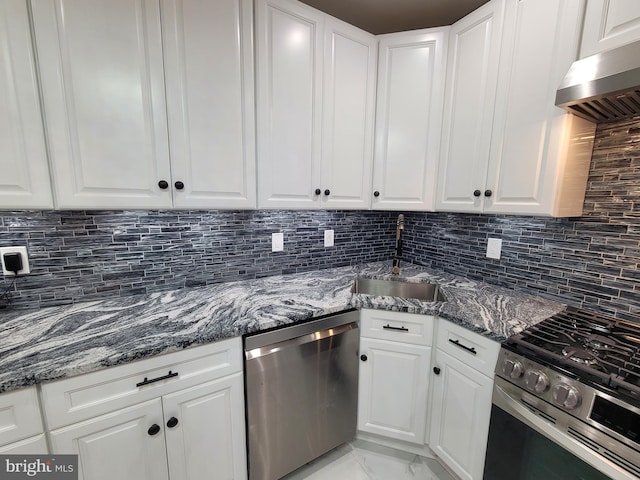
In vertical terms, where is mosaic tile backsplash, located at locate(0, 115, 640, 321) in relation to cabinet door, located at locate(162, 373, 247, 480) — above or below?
above

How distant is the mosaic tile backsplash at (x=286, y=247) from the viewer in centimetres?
116

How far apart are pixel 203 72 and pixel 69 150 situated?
604 millimetres

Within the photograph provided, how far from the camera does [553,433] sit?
0.90 m

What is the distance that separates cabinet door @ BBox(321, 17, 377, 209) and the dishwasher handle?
0.71 meters

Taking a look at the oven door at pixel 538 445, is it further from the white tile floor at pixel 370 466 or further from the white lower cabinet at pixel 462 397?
the white tile floor at pixel 370 466

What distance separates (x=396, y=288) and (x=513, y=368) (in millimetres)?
866

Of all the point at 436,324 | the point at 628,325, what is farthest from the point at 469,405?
the point at 628,325

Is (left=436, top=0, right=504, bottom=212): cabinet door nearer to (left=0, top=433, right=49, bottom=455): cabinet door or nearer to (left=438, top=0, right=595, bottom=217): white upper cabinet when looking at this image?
(left=438, top=0, right=595, bottom=217): white upper cabinet

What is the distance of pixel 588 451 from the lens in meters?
0.81

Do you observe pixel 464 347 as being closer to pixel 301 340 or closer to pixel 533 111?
pixel 301 340

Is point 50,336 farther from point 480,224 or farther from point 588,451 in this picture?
point 480,224

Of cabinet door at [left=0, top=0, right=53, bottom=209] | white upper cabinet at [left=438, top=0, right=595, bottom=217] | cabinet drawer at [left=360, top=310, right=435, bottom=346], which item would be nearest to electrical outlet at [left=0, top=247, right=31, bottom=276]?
cabinet door at [left=0, top=0, right=53, bottom=209]

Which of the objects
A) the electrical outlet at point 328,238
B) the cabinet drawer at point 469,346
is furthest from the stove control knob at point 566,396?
the electrical outlet at point 328,238

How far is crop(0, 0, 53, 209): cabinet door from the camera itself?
33.7 inches
